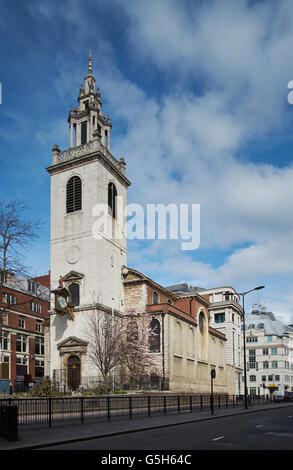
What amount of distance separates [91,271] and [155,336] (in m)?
9.99

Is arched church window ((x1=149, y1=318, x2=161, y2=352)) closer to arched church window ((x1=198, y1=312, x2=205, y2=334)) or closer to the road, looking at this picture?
arched church window ((x1=198, y1=312, x2=205, y2=334))

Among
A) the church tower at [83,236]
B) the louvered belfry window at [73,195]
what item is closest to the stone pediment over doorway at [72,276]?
the church tower at [83,236]

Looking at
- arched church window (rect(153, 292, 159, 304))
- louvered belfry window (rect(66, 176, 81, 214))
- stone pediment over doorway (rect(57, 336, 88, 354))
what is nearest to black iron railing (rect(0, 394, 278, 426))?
stone pediment over doorway (rect(57, 336, 88, 354))

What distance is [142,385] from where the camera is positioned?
47.0 m

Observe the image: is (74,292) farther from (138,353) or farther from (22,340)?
(22,340)

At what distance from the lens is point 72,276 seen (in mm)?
49750

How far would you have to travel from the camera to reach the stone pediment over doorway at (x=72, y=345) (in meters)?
46.3

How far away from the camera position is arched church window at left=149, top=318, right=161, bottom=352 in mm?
50094

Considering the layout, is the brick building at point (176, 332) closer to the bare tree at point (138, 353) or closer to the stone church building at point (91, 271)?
the stone church building at point (91, 271)

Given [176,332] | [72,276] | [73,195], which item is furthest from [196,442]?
[73,195]
